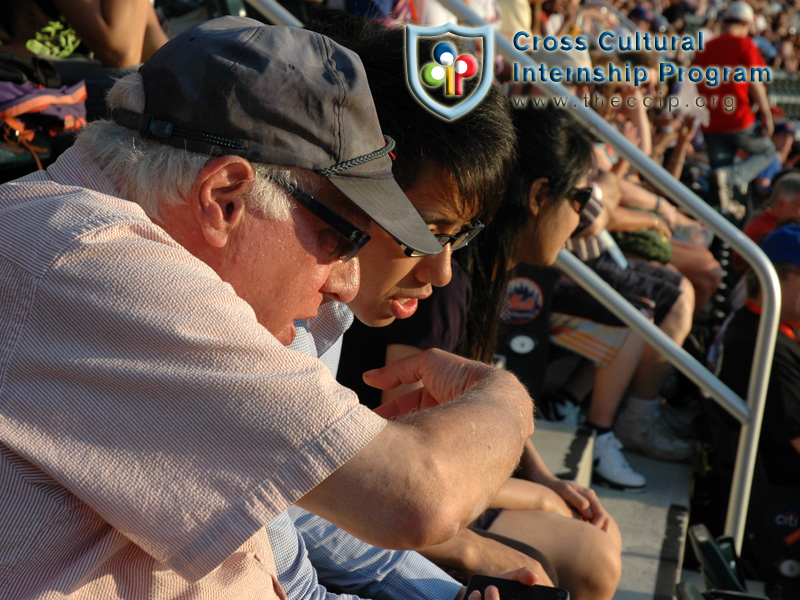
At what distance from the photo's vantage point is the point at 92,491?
87 cm

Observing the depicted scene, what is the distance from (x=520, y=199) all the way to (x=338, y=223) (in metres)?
1.71

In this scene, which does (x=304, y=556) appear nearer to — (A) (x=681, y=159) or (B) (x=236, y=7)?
(B) (x=236, y=7)

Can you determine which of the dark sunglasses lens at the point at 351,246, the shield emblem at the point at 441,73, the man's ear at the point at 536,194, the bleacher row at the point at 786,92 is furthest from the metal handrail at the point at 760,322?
the bleacher row at the point at 786,92

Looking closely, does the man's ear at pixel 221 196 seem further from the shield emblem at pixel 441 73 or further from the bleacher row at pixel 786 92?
the bleacher row at pixel 786 92

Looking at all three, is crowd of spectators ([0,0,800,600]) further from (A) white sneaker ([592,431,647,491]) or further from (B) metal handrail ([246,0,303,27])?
(B) metal handrail ([246,0,303,27])

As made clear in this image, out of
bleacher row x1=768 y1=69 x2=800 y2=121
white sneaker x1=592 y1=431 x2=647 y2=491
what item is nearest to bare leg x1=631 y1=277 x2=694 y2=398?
white sneaker x1=592 y1=431 x2=647 y2=491

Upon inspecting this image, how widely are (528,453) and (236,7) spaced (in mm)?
2840

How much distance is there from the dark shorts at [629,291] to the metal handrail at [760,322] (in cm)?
89

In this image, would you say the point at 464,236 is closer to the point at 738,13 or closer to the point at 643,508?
the point at 643,508

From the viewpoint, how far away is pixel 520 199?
277 centimetres

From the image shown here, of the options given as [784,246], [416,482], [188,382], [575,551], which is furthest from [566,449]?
[188,382]

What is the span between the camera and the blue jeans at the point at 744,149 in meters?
8.31

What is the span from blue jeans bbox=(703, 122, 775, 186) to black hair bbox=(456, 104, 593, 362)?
6080 millimetres

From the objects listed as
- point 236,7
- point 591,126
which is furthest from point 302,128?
point 236,7
